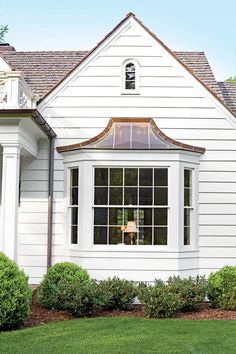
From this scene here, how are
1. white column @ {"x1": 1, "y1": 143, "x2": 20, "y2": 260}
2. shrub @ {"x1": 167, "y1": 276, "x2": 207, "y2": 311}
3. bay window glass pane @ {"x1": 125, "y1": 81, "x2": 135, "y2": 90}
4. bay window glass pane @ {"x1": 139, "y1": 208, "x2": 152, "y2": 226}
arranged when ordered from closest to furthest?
white column @ {"x1": 1, "y1": 143, "x2": 20, "y2": 260}
shrub @ {"x1": 167, "y1": 276, "x2": 207, "y2": 311}
bay window glass pane @ {"x1": 139, "y1": 208, "x2": 152, "y2": 226}
bay window glass pane @ {"x1": 125, "y1": 81, "x2": 135, "y2": 90}

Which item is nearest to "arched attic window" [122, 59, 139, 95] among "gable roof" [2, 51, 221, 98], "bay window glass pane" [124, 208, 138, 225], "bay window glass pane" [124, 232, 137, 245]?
"gable roof" [2, 51, 221, 98]

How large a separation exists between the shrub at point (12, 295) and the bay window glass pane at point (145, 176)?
397 cm

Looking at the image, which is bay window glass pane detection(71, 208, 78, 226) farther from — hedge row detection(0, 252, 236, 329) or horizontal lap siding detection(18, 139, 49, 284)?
hedge row detection(0, 252, 236, 329)

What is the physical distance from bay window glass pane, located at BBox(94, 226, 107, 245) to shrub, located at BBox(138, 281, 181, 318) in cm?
214

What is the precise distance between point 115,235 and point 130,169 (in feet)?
4.93

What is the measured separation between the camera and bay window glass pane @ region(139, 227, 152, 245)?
12156 mm

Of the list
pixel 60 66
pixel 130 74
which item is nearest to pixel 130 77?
pixel 130 74

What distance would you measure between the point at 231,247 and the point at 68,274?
3955 mm

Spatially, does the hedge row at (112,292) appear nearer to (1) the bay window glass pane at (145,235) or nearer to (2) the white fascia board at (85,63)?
(1) the bay window glass pane at (145,235)

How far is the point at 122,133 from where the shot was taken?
41.2ft

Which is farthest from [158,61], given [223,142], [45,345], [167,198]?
[45,345]

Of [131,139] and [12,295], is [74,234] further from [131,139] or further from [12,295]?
[12,295]

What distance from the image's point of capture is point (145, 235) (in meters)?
12.2

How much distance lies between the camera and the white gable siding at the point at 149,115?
502 inches
